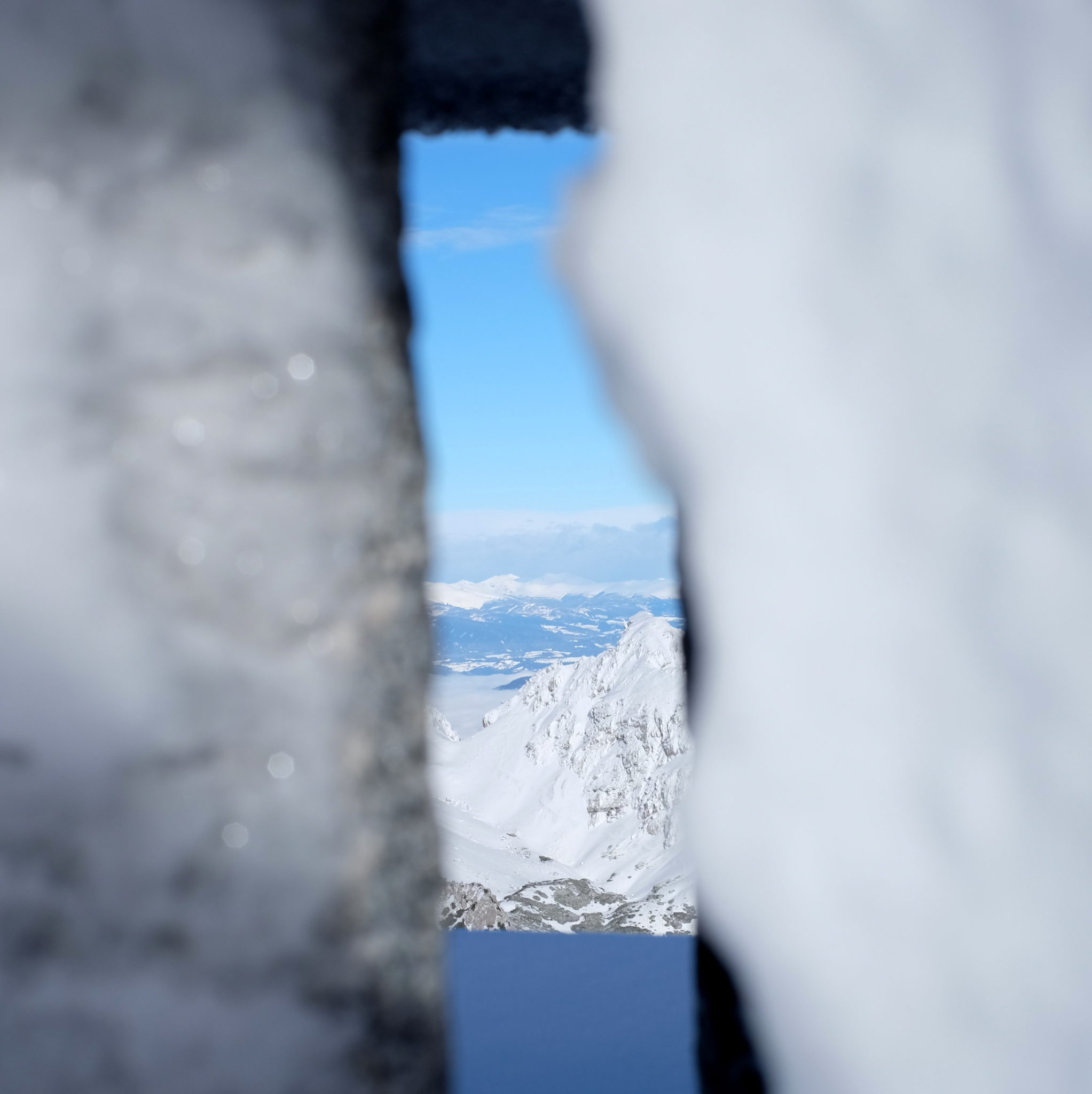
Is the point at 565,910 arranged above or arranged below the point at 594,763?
above

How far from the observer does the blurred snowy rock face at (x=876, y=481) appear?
21.0 inches

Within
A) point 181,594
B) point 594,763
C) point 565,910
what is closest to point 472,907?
point 565,910

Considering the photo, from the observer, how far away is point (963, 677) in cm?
54

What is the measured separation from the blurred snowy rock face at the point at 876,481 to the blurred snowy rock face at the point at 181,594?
21cm

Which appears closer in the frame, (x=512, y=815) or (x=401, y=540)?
(x=401, y=540)

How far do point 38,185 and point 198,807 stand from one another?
35 centimetres

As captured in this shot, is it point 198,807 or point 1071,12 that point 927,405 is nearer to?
point 1071,12

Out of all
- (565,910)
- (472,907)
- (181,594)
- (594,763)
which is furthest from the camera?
(594,763)

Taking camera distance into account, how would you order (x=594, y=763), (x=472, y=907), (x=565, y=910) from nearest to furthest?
(x=472, y=907) → (x=565, y=910) → (x=594, y=763)

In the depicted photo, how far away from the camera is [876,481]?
0.55 metres

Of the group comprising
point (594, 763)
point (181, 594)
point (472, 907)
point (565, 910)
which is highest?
point (181, 594)

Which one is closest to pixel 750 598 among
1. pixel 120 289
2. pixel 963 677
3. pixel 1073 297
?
pixel 963 677

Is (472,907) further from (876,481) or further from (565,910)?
(876,481)

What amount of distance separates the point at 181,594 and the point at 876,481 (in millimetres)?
415
